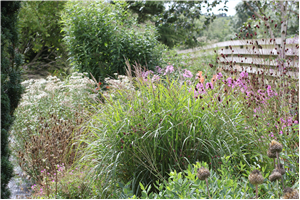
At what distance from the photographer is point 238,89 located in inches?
115

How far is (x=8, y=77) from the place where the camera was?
2373 millimetres

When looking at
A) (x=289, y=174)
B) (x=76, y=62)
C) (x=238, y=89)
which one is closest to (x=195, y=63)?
(x=76, y=62)

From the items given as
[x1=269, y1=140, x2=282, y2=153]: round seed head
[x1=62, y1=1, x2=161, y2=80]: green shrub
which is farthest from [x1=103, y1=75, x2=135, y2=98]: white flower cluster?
[x1=62, y1=1, x2=161, y2=80]: green shrub

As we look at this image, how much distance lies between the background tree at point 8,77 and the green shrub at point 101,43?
2.73 metres

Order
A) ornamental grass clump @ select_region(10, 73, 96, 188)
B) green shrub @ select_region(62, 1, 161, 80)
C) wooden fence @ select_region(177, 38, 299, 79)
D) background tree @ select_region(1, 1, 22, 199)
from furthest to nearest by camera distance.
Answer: green shrub @ select_region(62, 1, 161, 80) < ornamental grass clump @ select_region(10, 73, 96, 188) < wooden fence @ select_region(177, 38, 299, 79) < background tree @ select_region(1, 1, 22, 199)

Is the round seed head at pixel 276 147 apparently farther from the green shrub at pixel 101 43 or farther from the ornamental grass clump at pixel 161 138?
the green shrub at pixel 101 43

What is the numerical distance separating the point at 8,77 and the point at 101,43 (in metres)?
3.13

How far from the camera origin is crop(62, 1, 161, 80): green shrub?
5285 mm

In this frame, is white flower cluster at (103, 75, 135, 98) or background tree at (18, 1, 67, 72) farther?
background tree at (18, 1, 67, 72)

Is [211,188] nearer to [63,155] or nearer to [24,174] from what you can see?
[63,155]

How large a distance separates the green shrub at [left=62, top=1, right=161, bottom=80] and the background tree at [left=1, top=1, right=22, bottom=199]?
273cm

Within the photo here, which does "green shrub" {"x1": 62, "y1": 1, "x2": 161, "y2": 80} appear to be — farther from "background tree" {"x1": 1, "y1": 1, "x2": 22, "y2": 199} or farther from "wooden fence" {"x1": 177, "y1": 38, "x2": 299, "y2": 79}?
"background tree" {"x1": 1, "y1": 1, "x2": 22, "y2": 199}

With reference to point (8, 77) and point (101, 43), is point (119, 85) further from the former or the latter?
point (101, 43)

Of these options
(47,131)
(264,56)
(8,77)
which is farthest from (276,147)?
(264,56)
